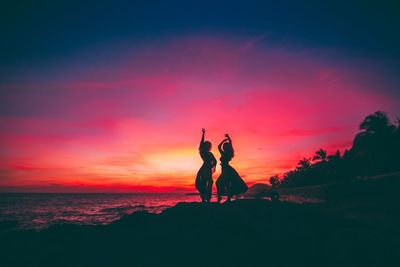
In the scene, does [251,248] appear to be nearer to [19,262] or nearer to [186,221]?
[186,221]

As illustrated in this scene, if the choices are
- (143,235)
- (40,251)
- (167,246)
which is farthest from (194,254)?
(40,251)

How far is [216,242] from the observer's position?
8.45 m

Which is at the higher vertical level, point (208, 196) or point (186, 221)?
point (208, 196)

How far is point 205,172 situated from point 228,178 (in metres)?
1.18

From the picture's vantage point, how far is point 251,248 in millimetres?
8258

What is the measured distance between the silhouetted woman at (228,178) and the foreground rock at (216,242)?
4.63 ft

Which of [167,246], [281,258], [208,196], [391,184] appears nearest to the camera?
[281,258]

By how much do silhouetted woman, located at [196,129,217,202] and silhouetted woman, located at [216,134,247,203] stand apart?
1.49ft

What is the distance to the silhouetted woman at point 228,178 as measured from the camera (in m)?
12.5

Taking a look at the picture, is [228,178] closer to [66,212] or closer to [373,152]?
[373,152]

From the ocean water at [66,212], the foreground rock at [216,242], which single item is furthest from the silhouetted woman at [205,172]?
the ocean water at [66,212]

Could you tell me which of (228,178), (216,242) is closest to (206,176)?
(228,178)

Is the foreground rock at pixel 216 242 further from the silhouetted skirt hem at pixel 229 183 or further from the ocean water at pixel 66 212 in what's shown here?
the ocean water at pixel 66 212

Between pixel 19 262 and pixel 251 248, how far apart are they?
25.3 ft
